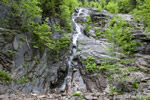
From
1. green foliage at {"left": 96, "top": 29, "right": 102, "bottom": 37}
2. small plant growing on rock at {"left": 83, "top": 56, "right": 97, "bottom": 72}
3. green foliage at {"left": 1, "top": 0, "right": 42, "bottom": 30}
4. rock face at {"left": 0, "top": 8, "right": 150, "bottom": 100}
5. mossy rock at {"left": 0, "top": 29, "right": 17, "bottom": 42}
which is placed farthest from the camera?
green foliage at {"left": 96, "top": 29, "right": 102, "bottom": 37}

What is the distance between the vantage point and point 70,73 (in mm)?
12703

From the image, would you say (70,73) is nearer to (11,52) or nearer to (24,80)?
(24,80)

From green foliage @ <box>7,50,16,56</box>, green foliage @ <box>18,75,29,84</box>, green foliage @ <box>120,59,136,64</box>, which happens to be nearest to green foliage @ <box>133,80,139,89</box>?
green foliage @ <box>120,59,136,64</box>

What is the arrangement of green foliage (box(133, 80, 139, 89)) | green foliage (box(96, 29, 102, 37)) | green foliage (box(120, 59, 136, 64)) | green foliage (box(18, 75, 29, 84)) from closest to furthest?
green foliage (box(133, 80, 139, 89))
green foliage (box(18, 75, 29, 84))
green foliage (box(120, 59, 136, 64))
green foliage (box(96, 29, 102, 37))

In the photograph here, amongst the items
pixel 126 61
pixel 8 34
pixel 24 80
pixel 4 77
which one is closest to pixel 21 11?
pixel 8 34

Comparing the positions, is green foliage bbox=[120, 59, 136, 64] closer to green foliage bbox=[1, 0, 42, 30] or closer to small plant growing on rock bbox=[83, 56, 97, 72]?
small plant growing on rock bbox=[83, 56, 97, 72]

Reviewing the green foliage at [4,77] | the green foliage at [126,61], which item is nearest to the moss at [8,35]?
the green foliage at [4,77]

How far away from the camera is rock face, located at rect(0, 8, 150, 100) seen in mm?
8003

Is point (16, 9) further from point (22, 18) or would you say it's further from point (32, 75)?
point (32, 75)

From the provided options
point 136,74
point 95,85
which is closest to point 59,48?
point 95,85

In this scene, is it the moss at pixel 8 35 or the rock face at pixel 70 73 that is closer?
the rock face at pixel 70 73

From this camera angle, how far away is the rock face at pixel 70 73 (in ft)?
26.3

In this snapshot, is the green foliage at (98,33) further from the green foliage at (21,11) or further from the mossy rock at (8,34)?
the mossy rock at (8,34)

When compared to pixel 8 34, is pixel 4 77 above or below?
below
